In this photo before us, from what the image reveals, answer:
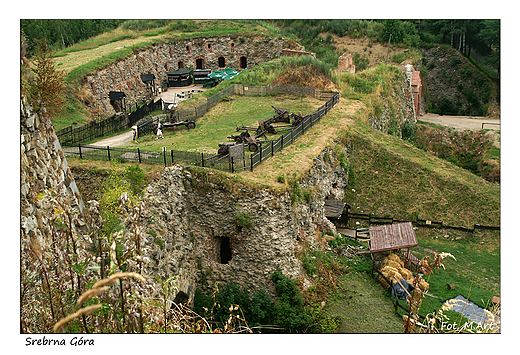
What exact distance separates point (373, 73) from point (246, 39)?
61.5 feet

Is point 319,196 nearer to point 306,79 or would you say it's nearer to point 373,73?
point 306,79

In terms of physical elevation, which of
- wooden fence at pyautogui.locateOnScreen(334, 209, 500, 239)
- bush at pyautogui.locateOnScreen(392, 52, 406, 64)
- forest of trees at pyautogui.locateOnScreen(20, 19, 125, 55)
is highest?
forest of trees at pyautogui.locateOnScreen(20, 19, 125, 55)

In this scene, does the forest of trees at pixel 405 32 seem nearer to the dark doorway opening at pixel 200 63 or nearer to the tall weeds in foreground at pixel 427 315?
the dark doorway opening at pixel 200 63

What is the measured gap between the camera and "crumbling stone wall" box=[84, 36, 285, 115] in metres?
46.7

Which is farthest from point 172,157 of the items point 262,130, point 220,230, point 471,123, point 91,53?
point 471,123

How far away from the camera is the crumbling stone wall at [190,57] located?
153ft

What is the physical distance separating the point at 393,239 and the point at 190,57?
134ft

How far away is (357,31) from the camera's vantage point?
64250 millimetres

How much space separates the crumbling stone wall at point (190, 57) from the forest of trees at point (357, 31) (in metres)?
9.70

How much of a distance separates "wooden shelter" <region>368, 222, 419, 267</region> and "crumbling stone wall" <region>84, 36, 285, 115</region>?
30139 mm

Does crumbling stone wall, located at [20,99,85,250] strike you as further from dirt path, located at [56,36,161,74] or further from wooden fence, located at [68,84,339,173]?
dirt path, located at [56,36,161,74]

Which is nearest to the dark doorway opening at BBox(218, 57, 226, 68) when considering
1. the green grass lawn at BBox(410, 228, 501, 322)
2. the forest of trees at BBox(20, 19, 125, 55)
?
the forest of trees at BBox(20, 19, 125, 55)

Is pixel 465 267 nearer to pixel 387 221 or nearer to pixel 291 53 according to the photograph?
pixel 387 221

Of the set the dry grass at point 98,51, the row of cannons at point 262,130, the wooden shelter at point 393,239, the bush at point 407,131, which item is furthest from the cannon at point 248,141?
the bush at point 407,131
